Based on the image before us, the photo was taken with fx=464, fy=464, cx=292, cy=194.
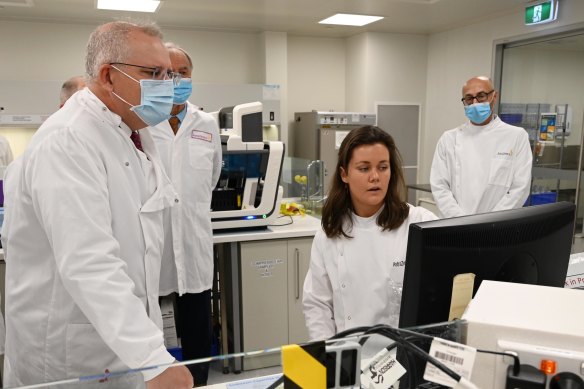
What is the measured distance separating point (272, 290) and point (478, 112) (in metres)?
1.58

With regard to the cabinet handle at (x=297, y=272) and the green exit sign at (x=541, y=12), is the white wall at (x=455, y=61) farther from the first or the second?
the cabinet handle at (x=297, y=272)

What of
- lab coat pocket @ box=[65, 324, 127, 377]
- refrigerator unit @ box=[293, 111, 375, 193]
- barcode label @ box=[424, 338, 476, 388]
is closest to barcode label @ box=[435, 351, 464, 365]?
barcode label @ box=[424, 338, 476, 388]

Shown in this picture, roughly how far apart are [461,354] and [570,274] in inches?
35.8

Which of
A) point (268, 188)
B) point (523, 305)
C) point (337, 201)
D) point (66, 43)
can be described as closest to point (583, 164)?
point (268, 188)

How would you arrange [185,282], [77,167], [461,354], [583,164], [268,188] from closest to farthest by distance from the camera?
[461,354], [77,167], [185,282], [268,188], [583,164]

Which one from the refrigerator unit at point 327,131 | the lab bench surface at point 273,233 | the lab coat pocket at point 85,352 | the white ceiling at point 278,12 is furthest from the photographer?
the refrigerator unit at point 327,131

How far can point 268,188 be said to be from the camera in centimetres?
259

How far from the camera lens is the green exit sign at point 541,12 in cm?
411

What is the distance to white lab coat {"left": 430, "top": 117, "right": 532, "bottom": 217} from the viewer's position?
269 cm

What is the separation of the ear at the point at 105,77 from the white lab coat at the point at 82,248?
0.15 ft

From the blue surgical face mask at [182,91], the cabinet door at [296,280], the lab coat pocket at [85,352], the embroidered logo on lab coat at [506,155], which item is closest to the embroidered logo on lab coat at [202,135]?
the blue surgical face mask at [182,91]

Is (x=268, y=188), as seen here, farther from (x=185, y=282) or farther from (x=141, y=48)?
(x=141, y=48)

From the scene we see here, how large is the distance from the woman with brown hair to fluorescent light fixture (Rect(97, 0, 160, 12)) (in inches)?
137

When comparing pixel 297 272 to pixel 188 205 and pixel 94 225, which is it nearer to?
pixel 188 205
